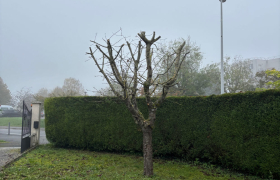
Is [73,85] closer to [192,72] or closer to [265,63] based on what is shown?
[192,72]

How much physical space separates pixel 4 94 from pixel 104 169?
1876 inches

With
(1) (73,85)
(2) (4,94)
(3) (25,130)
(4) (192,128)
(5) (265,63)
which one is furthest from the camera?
(2) (4,94)

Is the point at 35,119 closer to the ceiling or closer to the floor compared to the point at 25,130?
closer to the ceiling

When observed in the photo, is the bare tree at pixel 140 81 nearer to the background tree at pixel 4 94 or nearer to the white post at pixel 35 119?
the white post at pixel 35 119

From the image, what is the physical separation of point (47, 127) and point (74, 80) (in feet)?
98.0

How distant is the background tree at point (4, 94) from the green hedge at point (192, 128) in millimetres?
41763

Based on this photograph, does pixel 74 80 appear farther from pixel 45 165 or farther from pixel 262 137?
pixel 262 137

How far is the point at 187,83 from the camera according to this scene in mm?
22219

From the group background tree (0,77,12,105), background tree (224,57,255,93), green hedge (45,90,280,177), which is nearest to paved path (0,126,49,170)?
green hedge (45,90,280,177)

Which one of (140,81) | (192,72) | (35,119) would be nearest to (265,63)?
(192,72)

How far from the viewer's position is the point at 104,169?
675 cm

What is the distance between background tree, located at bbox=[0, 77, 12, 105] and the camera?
45.6 metres

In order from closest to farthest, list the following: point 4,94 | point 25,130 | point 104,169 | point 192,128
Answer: point 104,169 → point 192,128 → point 25,130 → point 4,94

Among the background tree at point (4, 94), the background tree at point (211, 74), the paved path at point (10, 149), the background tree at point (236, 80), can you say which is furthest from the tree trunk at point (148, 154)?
the background tree at point (4, 94)
